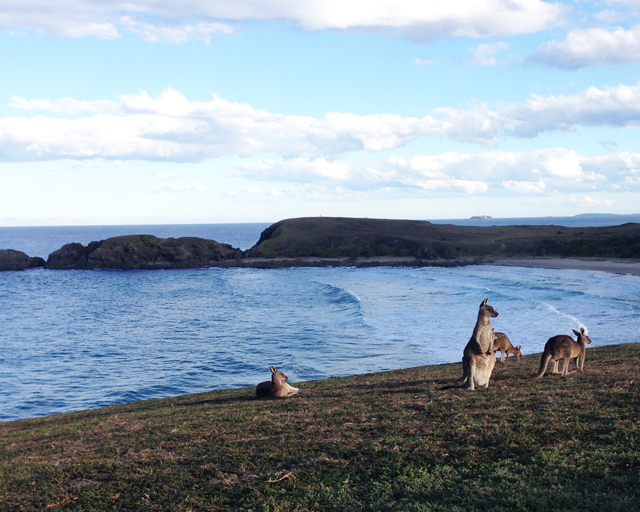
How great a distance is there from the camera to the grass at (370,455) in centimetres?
712

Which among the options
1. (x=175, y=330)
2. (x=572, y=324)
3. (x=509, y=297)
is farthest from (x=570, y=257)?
(x=175, y=330)

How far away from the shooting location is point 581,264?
8200 centimetres

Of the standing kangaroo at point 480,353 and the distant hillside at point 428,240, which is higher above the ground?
the distant hillside at point 428,240

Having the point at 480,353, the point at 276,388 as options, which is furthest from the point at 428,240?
the point at 480,353

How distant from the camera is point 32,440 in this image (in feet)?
46.0

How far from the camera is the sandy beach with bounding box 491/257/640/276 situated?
73.0m

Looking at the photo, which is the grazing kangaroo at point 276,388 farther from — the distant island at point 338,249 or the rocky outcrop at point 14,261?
the rocky outcrop at point 14,261

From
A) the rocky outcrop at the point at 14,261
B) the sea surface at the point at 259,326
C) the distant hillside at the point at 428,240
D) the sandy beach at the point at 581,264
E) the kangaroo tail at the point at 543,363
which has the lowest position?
the sea surface at the point at 259,326

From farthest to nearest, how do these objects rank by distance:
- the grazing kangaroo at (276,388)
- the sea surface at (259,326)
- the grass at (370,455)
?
the sea surface at (259,326)
the grazing kangaroo at (276,388)
the grass at (370,455)

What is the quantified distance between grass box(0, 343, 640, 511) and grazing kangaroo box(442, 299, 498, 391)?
415 mm

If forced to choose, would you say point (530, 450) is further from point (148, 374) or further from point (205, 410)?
point (148, 374)

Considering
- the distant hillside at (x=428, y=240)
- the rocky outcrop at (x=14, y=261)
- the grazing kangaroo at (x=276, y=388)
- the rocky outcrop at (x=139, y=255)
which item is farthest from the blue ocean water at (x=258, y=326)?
the rocky outcrop at (x=14, y=261)

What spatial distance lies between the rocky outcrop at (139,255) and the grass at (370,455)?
94.6 m

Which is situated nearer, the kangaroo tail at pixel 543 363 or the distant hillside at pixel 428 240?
the kangaroo tail at pixel 543 363
